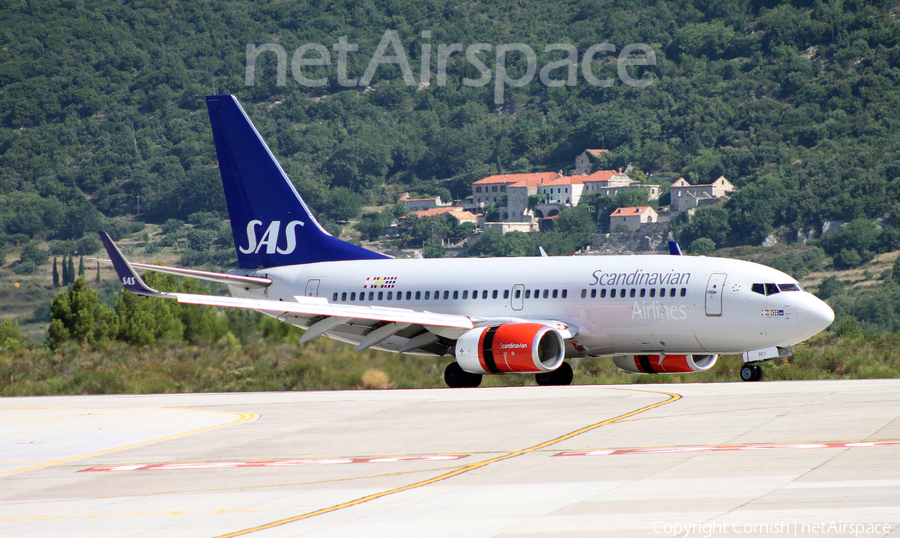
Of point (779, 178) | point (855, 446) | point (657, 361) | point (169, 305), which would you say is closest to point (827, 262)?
point (779, 178)

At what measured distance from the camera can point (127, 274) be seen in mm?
28719

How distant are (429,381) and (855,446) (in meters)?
19.6

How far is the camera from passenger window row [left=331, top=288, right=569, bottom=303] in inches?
1236

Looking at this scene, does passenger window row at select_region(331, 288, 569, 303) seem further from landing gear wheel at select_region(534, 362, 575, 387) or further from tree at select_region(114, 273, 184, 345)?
tree at select_region(114, 273, 184, 345)

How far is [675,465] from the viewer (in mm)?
14391

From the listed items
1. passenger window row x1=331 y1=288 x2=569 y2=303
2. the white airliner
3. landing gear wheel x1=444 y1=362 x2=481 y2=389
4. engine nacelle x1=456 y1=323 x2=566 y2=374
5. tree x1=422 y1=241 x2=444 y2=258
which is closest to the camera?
the white airliner

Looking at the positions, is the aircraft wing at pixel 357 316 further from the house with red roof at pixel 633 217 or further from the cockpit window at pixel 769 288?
the house with red roof at pixel 633 217

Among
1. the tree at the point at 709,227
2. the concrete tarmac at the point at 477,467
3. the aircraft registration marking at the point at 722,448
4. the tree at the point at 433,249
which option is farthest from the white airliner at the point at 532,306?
the tree at the point at 433,249

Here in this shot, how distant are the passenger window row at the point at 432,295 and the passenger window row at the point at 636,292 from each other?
83cm

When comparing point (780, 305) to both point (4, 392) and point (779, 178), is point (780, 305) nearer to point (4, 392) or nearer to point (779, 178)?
point (4, 392)

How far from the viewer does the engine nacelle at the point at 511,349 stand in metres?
29.0

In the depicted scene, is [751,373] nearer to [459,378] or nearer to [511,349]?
[511,349]

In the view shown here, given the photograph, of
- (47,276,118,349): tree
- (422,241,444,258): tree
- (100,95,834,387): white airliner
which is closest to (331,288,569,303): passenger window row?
(100,95,834,387): white airliner

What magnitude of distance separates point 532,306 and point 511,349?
8.79 ft
